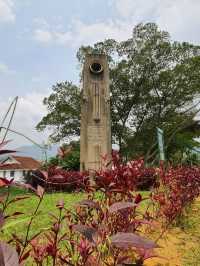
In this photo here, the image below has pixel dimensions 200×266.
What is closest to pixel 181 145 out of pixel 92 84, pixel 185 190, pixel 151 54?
pixel 151 54

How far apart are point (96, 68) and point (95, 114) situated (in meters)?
1.95

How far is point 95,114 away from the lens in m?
15.6

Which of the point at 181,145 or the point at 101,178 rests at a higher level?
the point at 181,145

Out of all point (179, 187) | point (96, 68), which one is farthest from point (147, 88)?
point (179, 187)

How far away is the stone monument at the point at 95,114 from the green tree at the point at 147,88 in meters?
15.8

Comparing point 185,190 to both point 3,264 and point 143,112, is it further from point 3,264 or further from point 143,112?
point 143,112

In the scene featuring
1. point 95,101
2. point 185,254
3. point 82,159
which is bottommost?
point 185,254

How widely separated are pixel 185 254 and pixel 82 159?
10.9 meters

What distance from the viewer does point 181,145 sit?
3588cm

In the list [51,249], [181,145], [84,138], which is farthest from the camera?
[181,145]

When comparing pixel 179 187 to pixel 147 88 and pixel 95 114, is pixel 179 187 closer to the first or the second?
pixel 95 114

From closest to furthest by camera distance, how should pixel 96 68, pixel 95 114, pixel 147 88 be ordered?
pixel 95 114 → pixel 96 68 → pixel 147 88

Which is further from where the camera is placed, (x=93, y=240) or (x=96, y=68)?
(x=96, y=68)

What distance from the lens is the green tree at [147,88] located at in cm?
3155
